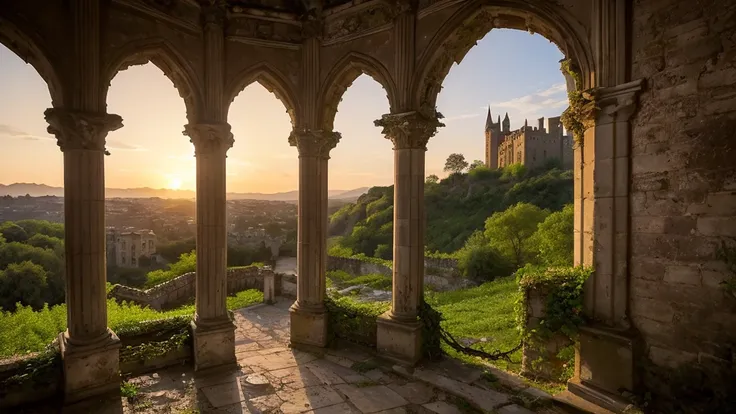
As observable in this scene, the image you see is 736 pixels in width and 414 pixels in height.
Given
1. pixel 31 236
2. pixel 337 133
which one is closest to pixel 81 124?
pixel 337 133

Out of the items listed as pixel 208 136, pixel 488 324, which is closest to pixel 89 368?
pixel 208 136

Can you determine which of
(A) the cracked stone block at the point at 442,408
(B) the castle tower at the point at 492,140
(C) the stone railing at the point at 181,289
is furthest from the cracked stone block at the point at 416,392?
(B) the castle tower at the point at 492,140

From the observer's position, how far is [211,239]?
6707 millimetres

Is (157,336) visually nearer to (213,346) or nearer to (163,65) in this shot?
(213,346)

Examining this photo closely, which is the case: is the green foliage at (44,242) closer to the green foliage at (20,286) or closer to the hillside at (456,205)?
the green foliage at (20,286)

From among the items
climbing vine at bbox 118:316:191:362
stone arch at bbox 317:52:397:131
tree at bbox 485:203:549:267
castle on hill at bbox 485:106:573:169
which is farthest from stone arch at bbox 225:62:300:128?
castle on hill at bbox 485:106:573:169

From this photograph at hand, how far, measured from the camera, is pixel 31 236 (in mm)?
44906

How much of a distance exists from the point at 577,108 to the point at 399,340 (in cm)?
445

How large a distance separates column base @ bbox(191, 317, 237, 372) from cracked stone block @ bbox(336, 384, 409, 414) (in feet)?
6.94

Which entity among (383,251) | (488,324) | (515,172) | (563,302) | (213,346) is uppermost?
(515,172)

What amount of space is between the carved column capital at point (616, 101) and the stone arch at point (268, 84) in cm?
512

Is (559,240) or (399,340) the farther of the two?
(559,240)

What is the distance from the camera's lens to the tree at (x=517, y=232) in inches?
1150

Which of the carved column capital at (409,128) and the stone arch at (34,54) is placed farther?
the carved column capital at (409,128)
